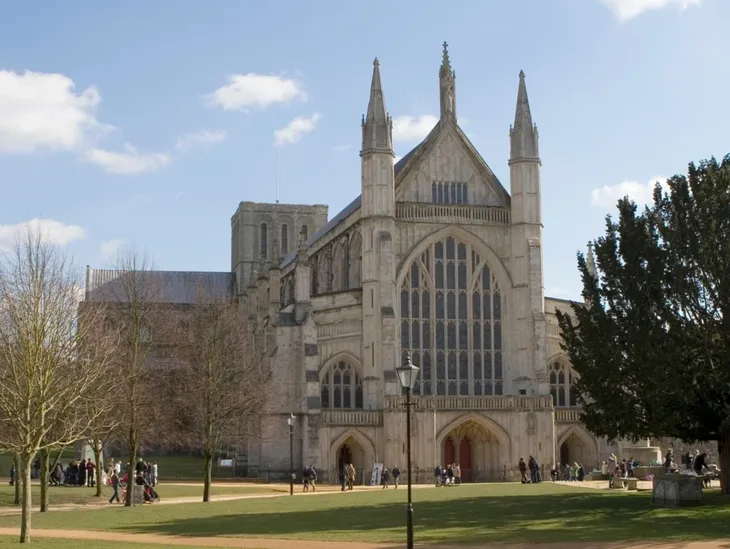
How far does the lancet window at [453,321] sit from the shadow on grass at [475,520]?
22.0 metres

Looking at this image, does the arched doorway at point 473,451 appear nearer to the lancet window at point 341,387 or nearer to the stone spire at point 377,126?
the lancet window at point 341,387

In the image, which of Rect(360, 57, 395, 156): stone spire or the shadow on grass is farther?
Rect(360, 57, 395, 156): stone spire

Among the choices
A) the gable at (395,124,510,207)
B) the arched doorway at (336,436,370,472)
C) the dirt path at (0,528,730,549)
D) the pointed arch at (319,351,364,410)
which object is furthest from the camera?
the gable at (395,124,510,207)

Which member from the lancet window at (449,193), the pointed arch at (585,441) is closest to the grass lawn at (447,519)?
the pointed arch at (585,441)

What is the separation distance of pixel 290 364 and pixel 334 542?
118ft

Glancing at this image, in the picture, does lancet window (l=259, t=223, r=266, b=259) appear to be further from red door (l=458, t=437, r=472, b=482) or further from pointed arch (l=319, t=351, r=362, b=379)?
red door (l=458, t=437, r=472, b=482)

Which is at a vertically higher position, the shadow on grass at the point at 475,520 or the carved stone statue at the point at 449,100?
the carved stone statue at the point at 449,100

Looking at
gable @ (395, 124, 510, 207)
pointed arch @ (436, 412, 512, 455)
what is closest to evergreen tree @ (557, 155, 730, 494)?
pointed arch @ (436, 412, 512, 455)

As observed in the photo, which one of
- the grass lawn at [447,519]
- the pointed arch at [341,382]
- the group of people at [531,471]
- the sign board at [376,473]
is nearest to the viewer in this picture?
the grass lawn at [447,519]

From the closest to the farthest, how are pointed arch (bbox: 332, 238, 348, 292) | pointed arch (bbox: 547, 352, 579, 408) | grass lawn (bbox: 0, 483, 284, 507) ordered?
grass lawn (bbox: 0, 483, 284, 507), pointed arch (bbox: 547, 352, 579, 408), pointed arch (bbox: 332, 238, 348, 292)

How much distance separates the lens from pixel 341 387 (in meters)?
59.9

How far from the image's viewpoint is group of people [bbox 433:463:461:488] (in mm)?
53719

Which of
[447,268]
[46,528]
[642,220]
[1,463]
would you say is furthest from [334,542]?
[1,463]

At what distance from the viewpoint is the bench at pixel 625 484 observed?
42.0 metres
